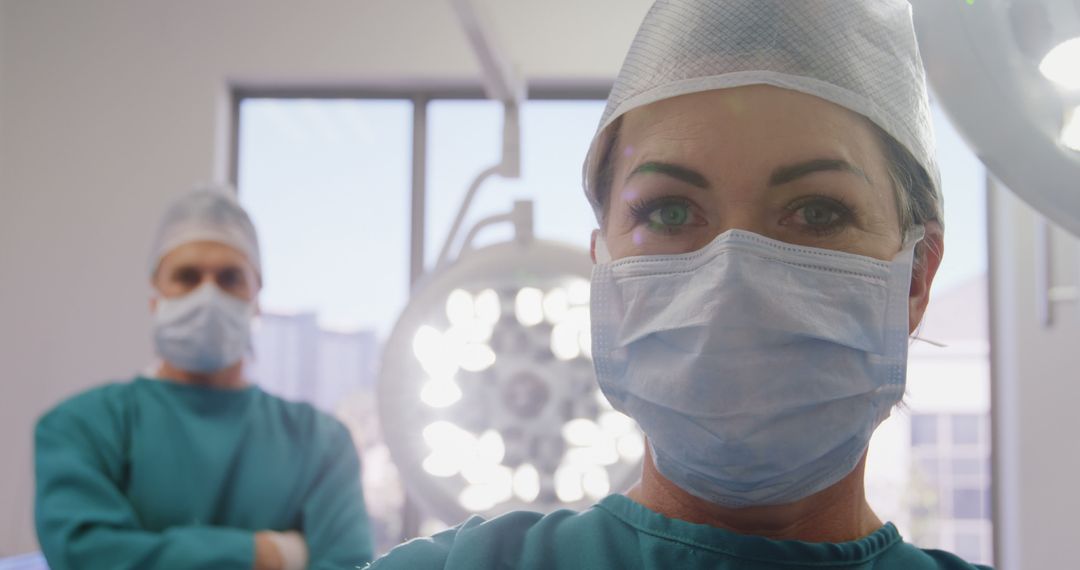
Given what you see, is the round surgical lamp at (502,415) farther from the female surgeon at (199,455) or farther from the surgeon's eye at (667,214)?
the surgeon's eye at (667,214)

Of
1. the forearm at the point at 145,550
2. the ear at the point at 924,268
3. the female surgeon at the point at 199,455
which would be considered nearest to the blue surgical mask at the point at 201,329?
the female surgeon at the point at 199,455

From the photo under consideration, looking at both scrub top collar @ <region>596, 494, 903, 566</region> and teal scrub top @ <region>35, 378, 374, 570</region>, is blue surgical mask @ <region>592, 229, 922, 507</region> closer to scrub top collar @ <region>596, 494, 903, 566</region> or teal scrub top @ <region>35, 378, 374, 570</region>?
scrub top collar @ <region>596, 494, 903, 566</region>

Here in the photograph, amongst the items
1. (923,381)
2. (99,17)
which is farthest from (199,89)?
(923,381)

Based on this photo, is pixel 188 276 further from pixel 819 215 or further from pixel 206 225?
pixel 819 215

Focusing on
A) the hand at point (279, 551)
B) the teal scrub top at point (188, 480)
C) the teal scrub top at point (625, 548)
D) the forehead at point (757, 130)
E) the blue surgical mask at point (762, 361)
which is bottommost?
the hand at point (279, 551)

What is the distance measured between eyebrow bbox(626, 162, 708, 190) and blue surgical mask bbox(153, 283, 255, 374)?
1517 millimetres

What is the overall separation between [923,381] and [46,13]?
11.5 ft

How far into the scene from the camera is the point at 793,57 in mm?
800

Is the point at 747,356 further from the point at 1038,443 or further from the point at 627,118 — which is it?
the point at 1038,443

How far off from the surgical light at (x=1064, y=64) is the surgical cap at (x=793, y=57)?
10 cm

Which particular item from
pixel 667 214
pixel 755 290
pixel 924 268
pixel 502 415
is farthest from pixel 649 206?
pixel 502 415

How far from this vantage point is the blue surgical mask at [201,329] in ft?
6.91

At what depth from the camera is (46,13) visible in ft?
12.1

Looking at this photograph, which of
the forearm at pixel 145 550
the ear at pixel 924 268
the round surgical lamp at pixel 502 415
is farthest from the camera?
the forearm at pixel 145 550
